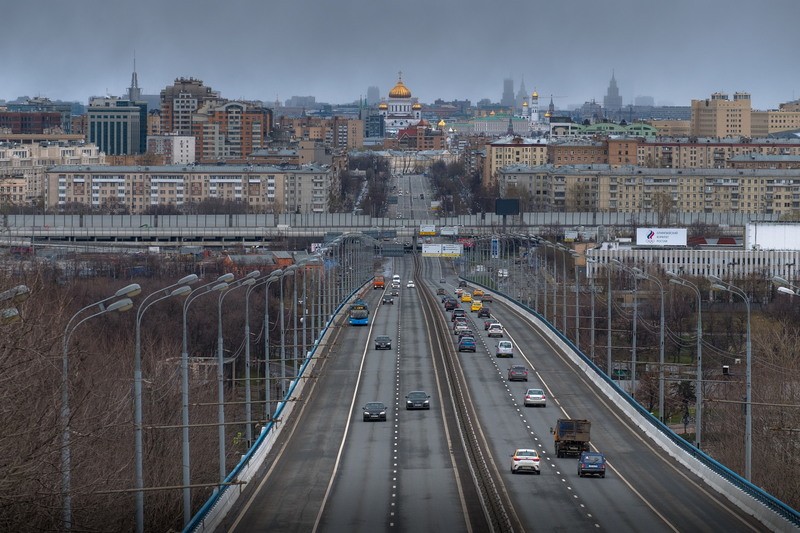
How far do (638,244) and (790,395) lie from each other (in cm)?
4217

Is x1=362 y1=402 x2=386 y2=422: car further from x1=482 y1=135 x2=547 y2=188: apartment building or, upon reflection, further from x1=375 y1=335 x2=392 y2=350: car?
x1=482 y1=135 x2=547 y2=188: apartment building

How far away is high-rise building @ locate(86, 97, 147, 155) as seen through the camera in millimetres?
183250

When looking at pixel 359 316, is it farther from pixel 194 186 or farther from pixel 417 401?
pixel 194 186

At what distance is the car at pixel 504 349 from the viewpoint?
43.0 m

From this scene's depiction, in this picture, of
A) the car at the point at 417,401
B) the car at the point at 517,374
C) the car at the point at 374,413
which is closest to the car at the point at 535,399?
the car at the point at 417,401

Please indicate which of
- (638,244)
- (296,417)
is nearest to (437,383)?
(296,417)

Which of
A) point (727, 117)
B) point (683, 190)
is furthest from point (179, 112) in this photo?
point (683, 190)

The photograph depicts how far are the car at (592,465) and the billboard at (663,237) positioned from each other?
51.6 meters

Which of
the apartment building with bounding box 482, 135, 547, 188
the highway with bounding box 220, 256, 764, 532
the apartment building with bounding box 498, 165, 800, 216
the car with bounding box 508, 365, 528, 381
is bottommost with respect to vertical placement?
the highway with bounding box 220, 256, 764, 532

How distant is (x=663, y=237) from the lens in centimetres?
7675

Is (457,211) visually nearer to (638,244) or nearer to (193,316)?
(638,244)

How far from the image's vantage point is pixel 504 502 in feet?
75.3

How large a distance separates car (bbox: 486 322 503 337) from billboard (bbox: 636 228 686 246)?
1107 inches

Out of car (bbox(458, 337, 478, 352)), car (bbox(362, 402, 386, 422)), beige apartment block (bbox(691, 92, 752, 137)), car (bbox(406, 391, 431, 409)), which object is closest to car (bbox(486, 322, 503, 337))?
car (bbox(458, 337, 478, 352))
